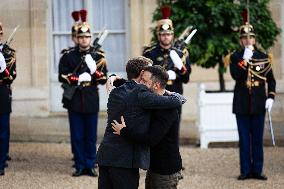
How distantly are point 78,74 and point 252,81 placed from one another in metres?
2.03

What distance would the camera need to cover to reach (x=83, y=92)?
10.5 m

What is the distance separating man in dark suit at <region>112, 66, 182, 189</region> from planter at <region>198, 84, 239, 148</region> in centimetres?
562

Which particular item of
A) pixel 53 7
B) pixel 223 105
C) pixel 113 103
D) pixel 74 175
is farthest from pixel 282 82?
pixel 113 103

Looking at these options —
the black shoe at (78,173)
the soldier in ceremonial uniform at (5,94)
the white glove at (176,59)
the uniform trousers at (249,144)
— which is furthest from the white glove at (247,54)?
the soldier in ceremonial uniform at (5,94)

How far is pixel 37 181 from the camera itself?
9922mm

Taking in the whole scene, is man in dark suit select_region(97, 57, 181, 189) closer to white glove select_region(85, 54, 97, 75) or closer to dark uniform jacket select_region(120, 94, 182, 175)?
dark uniform jacket select_region(120, 94, 182, 175)

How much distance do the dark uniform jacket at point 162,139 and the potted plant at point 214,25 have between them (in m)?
5.35

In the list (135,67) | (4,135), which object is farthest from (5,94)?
(135,67)

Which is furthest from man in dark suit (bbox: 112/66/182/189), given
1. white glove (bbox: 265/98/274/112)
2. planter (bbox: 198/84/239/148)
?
planter (bbox: 198/84/239/148)

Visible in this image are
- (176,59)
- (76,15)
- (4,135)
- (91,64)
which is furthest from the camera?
(76,15)

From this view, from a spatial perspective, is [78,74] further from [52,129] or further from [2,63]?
[52,129]

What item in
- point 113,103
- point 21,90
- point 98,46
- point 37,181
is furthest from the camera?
point 21,90

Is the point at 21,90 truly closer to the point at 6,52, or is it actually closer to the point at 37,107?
the point at 37,107

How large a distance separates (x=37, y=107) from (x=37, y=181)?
14.5 ft
